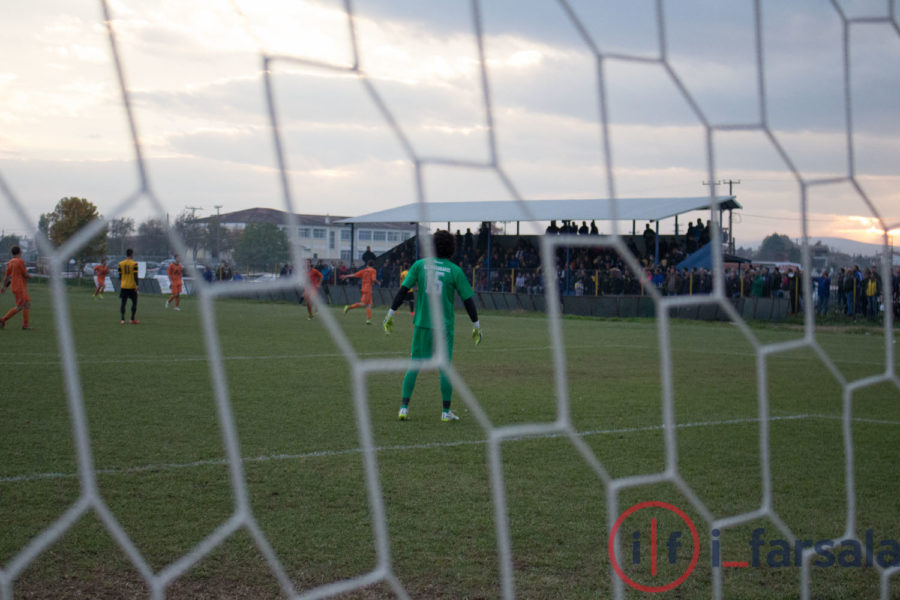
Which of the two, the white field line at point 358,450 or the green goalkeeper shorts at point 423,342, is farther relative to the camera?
the green goalkeeper shorts at point 423,342

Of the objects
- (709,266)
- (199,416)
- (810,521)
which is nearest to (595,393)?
(199,416)

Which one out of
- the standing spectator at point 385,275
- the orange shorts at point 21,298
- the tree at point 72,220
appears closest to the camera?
the tree at point 72,220

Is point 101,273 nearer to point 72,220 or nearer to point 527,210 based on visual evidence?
point 72,220

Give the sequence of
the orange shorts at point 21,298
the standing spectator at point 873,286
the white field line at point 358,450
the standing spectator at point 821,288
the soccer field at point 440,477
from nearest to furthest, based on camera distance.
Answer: the standing spectator at point 821,288
the standing spectator at point 873,286
the soccer field at point 440,477
the white field line at point 358,450
the orange shorts at point 21,298

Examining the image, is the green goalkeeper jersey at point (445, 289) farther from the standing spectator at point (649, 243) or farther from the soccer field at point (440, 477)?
the standing spectator at point (649, 243)

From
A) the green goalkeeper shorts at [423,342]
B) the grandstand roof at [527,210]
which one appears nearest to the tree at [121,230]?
the grandstand roof at [527,210]

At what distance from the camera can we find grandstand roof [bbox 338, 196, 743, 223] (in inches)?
66.0

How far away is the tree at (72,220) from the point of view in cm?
118

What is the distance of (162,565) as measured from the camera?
339 centimetres

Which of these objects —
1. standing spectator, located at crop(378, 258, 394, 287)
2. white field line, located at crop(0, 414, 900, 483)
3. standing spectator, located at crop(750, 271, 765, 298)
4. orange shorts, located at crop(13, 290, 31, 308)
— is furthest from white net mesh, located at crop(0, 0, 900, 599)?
standing spectator, located at crop(378, 258, 394, 287)

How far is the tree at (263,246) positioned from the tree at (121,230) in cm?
22

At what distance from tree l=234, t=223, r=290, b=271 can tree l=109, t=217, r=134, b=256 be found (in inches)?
8.6

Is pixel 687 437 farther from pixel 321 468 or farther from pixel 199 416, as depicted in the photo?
pixel 199 416

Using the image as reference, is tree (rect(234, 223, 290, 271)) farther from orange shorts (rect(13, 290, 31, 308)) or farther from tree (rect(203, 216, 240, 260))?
orange shorts (rect(13, 290, 31, 308))
